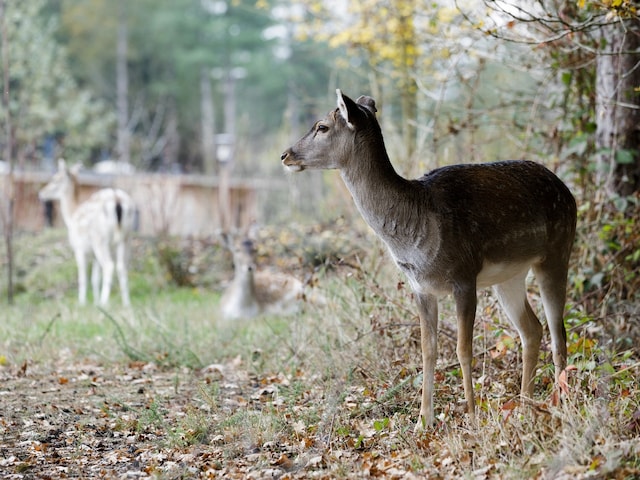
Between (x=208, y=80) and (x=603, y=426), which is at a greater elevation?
(x=208, y=80)

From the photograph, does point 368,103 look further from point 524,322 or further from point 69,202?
point 69,202

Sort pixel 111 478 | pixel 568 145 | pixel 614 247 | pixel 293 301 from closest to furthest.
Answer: pixel 111 478 < pixel 614 247 < pixel 568 145 < pixel 293 301

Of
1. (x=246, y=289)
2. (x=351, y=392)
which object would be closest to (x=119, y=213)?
(x=246, y=289)

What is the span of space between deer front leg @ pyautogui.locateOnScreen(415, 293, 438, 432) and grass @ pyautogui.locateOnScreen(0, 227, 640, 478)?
0.10 meters

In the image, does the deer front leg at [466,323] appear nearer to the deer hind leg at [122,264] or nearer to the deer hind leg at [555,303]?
the deer hind leg at [555,303]

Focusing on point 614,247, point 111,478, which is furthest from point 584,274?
point 111,478

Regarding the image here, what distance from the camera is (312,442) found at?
4.73 metres

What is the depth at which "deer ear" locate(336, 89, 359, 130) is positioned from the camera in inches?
173

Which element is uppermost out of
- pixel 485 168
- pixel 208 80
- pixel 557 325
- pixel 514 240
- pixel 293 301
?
pixel 208 80

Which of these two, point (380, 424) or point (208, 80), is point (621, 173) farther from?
point (208, 80)

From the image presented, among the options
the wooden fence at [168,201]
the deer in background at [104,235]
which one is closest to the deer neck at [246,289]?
the deer in background at [104,235]

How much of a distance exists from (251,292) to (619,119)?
16.6 ft

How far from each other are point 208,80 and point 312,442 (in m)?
33.6

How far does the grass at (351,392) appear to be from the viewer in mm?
4090
